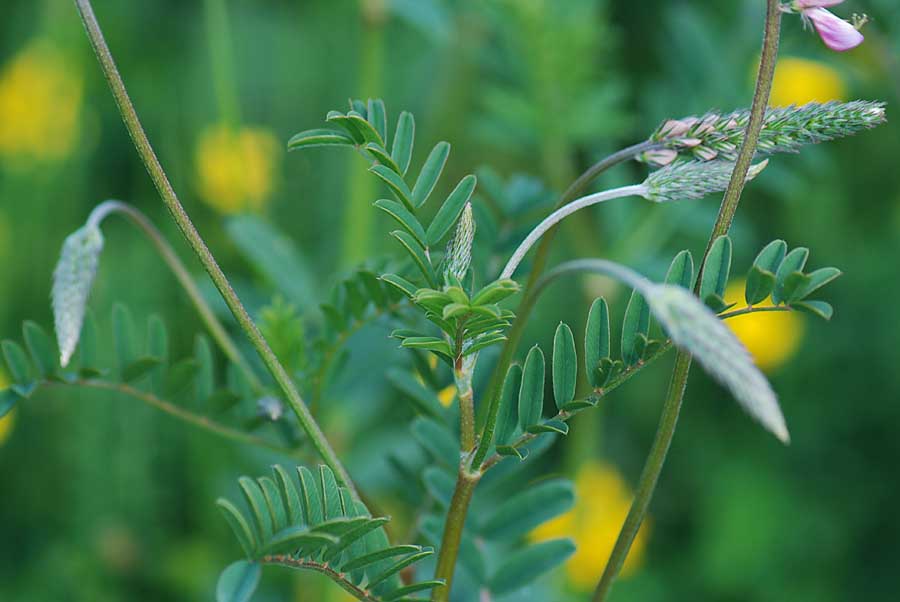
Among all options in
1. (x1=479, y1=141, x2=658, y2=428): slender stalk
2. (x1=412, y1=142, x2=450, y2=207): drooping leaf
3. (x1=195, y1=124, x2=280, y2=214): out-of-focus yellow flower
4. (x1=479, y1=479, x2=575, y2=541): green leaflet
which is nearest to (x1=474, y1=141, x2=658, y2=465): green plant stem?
(x1=479, y1=141, x2=658, y2=428): slender stalk

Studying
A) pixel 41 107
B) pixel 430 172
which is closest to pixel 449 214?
pixel 430 172

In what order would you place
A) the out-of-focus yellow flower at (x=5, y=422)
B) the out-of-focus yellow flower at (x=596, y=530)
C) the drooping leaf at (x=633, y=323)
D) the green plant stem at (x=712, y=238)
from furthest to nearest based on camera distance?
the out-of-focus yellow flower at (x=596, y=530) < the out-of-focus yellow flower at (x=5, y=422) < the drooping leaf at (x=633, y=323) < the green plant stem at (x=712, y=238)

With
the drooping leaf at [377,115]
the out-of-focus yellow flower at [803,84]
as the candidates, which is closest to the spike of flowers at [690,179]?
the drooping leaf at [377,115]

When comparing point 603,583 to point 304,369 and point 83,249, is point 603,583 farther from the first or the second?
point 83,249

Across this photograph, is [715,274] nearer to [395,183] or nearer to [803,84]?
[395,183]

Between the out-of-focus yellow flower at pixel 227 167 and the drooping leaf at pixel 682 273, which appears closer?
the drooping leaf at pixel 682 273

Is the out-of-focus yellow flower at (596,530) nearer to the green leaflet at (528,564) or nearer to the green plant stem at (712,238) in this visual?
the green leaflet at (528,564)
